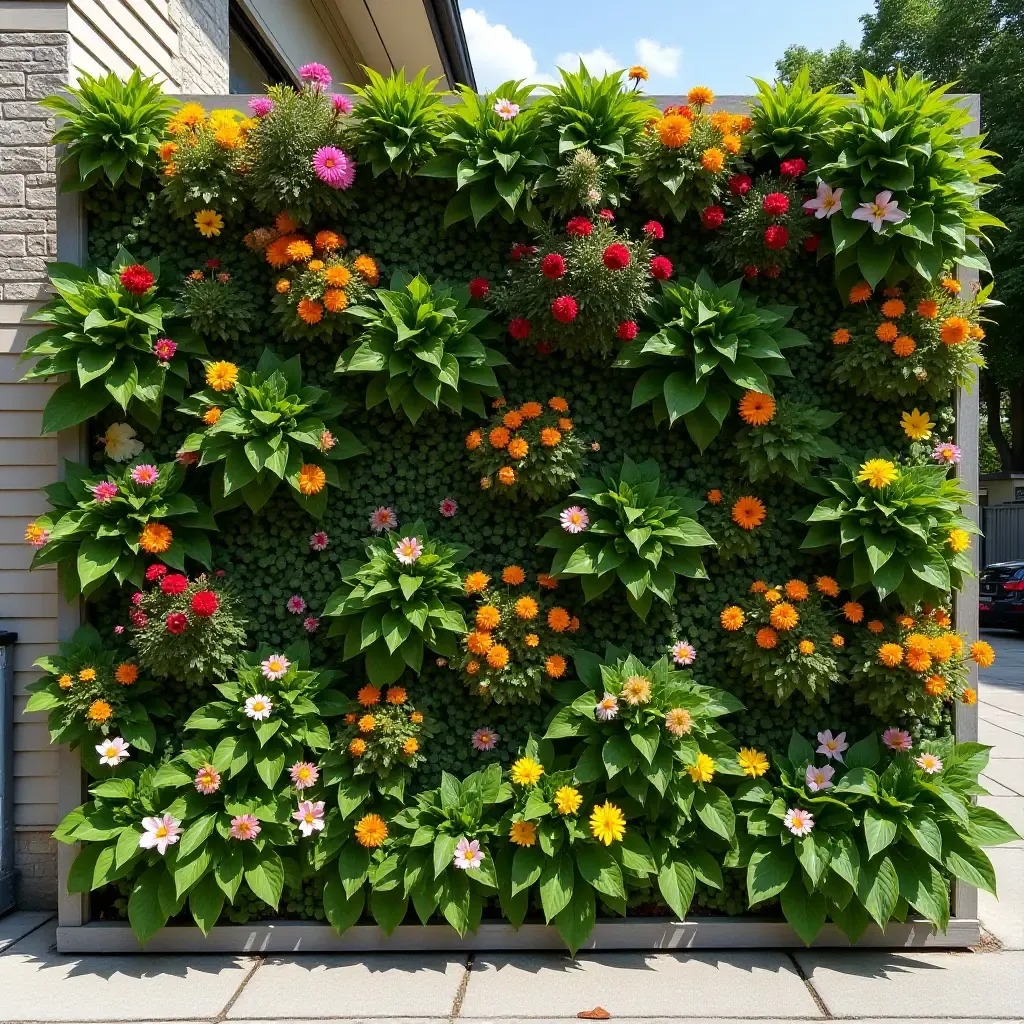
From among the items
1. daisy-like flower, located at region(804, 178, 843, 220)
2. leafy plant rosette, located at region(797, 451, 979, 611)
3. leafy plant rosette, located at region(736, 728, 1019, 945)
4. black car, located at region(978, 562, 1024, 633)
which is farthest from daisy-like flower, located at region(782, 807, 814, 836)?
black car, located at region(978, 562, 1024, 633)

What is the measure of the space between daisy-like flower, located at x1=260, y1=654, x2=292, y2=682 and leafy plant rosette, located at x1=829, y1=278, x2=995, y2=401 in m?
2.28

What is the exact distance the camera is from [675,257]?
2955 millimetres

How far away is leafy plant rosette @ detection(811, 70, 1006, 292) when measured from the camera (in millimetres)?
2693

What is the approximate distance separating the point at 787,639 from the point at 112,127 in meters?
3.09

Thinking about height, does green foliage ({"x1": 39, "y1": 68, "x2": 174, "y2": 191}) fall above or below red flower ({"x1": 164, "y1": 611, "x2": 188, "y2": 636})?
above

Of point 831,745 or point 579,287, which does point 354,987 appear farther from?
point 579,287

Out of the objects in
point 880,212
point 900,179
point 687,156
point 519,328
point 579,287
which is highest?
point 687,156

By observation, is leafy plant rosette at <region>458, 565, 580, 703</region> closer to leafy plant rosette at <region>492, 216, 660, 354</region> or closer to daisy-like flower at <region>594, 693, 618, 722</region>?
daisy-like flower at <region>594, 693, 618, 722</region>

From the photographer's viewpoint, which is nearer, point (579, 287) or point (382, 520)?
point (579, 287)

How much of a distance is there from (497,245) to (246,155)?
3.22 feet

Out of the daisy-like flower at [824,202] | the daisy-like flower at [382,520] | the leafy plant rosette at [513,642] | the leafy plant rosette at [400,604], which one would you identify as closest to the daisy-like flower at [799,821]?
the leafy plant rosette at [513,642]

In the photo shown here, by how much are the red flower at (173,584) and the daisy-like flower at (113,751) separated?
0.57m

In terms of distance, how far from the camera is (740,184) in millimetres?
2832

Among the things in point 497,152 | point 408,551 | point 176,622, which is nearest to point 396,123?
point 497,152
